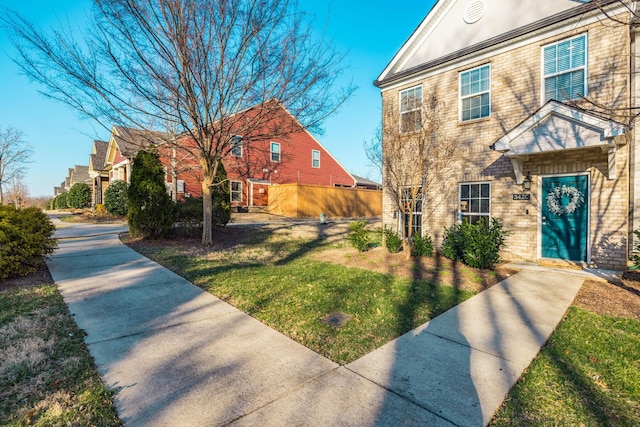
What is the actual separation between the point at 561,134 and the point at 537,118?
0.60 m

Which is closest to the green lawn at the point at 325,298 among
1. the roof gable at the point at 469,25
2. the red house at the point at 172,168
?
the red house at the point at 172,168

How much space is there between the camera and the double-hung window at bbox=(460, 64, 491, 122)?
341 inches

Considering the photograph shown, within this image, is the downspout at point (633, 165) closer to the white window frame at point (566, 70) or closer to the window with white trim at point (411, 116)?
the white window frame at point (566, 70)

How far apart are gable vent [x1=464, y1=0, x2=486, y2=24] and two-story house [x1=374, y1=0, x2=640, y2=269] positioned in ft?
0.10

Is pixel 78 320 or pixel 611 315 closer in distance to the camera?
pixel 78 320

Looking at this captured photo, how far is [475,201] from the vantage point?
29.1ft

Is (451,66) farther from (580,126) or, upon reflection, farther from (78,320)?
(78,320)

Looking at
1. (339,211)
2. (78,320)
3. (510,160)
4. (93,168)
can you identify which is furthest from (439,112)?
(93,168)

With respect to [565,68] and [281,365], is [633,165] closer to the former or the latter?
[565,68]

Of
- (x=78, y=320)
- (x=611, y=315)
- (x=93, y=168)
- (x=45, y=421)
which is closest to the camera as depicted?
(x=45, y=421)

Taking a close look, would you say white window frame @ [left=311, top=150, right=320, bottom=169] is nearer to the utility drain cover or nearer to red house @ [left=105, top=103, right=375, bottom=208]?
red house @ [left=105, top=103, right=375, bottom=208]

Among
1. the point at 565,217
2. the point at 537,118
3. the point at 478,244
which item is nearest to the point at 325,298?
the point at 478,244

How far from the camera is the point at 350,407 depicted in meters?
2.34

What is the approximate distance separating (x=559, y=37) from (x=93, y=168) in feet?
120
